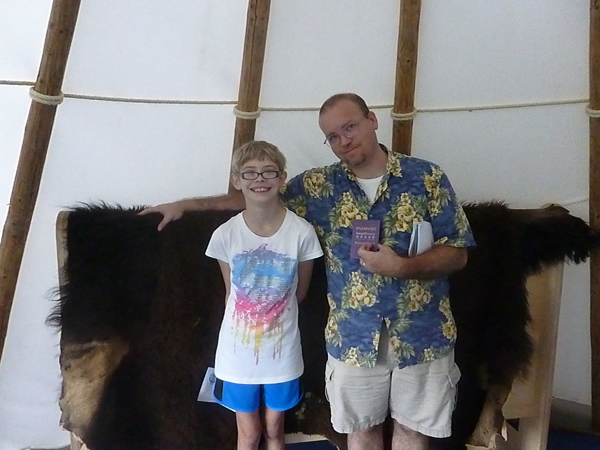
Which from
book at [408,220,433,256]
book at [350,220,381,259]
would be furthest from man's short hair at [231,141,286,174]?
book at [408,220,433,256]

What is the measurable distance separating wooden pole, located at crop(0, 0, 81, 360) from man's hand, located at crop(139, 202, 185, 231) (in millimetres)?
326

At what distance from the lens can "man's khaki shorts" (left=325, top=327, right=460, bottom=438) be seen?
148cm

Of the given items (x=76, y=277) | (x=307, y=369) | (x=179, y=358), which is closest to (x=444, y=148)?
(x=307, y=369)

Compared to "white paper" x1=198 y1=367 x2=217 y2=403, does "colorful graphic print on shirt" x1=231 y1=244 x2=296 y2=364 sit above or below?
above

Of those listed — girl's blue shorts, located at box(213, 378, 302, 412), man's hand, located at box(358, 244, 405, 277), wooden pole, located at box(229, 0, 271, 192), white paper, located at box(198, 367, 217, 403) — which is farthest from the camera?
wooden pole, located at box(229, 0, 271, 192)

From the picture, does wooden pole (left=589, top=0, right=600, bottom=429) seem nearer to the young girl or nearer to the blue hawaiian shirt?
the blue hawaiian shirt

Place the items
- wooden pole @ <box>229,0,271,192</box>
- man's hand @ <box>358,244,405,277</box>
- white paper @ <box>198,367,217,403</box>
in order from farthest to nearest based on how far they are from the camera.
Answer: wooden pole @ <box>229,0,271,192</box>
white paper @ <box>198,367,217,403</box>
man's hand @ <box>358,244,405,277</box>

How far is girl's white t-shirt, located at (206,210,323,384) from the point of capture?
1.48 m

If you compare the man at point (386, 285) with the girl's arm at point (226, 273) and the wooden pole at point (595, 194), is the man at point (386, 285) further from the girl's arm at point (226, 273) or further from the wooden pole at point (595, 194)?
the wooden pole at point (595, 194)

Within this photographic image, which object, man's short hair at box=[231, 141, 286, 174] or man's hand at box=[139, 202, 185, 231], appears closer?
man's short hair at box=[231, 141, 286, 174]

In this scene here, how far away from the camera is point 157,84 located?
1.95 m

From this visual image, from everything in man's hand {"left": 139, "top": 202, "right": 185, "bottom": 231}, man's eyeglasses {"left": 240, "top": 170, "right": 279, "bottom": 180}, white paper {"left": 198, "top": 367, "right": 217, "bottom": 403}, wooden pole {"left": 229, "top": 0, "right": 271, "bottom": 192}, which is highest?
wooden pole {"left": 229, "top": 0, "right": 271, "bottom": 192}

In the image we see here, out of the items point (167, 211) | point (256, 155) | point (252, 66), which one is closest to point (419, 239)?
point (256, 155)

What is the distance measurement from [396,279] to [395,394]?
295mm
